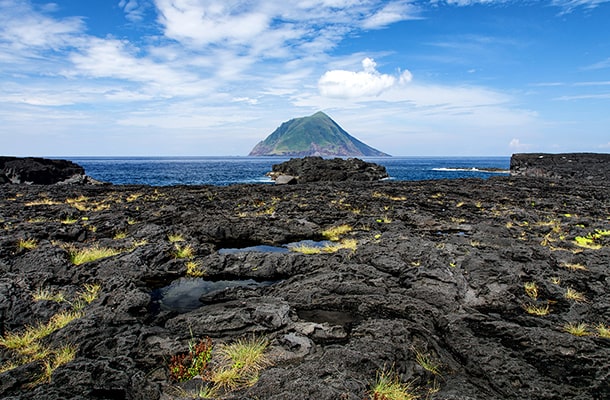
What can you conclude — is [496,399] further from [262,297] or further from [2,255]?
[2,255]

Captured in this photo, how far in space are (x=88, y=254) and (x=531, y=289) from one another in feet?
48.1

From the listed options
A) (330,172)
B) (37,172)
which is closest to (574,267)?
(330,172)

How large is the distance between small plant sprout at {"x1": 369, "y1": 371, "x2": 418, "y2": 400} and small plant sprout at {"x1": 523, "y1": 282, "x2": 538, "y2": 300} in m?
6.13

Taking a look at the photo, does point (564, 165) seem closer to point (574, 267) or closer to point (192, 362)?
point (574, 267)

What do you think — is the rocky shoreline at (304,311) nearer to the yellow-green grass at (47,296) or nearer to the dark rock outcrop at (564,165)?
the yellow-green grass at (47,296)

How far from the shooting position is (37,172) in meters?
57.7

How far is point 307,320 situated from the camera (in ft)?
26.9

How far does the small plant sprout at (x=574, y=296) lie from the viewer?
9398mm

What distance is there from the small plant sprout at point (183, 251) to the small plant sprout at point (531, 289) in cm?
1125

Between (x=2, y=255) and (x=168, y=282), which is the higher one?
(x=2, y=255)

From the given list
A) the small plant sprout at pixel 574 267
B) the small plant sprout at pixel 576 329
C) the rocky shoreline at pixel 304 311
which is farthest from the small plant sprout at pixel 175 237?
the small plant sprout at pixel 574 267

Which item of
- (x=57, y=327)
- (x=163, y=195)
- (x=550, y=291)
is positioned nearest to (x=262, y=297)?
(x=57, y=327)

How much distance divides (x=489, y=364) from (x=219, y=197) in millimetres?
24314

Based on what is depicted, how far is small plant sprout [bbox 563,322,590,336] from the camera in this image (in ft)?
24.6
